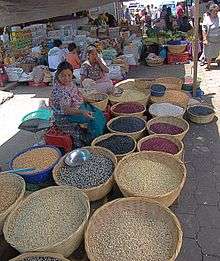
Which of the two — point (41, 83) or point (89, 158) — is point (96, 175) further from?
point (41, 83)

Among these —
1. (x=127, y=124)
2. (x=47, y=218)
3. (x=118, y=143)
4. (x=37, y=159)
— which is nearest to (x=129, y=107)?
(x=127, y=124)

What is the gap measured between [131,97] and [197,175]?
1566 millimetres

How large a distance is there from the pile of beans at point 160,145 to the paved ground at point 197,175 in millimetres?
498

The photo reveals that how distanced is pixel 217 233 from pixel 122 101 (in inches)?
89.5

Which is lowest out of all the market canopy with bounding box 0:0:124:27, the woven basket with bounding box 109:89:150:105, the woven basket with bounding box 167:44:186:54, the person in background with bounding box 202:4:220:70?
the woven basket with bounding box 109:89:150:105

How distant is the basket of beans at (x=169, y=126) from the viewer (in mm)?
3583

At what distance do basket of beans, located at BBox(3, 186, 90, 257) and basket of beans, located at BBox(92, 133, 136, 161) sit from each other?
746mm

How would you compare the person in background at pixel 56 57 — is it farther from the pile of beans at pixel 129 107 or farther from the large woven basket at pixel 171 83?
the pile of beans at pixel 129 107

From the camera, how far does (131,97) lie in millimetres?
4590

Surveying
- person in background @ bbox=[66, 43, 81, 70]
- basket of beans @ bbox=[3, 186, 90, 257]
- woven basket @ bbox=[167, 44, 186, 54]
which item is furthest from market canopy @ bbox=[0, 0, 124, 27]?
woven basket @ bbox=[167, 44, 186, 54]

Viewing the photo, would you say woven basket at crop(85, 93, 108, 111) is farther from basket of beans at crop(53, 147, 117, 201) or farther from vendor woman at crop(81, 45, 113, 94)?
basket of beans at crop(53, 147, 117, 201)

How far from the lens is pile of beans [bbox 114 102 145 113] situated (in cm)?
410

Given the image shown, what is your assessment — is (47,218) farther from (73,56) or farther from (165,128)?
(73,56)

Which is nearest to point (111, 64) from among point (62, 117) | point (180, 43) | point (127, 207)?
point (180, 43)
